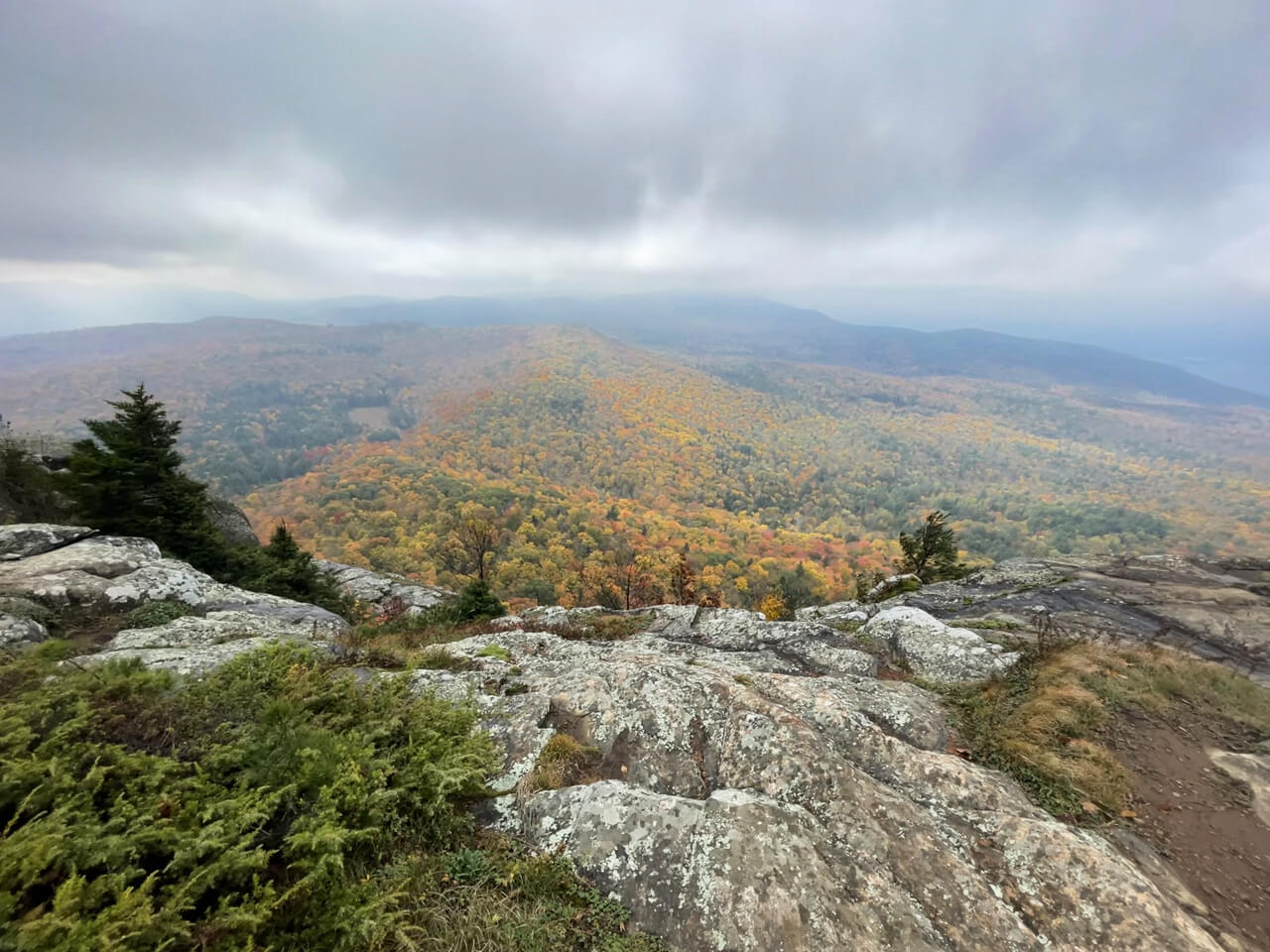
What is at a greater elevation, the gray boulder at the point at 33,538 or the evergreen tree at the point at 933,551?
the gray boulder at the point at 33,538

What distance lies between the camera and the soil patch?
5785mm

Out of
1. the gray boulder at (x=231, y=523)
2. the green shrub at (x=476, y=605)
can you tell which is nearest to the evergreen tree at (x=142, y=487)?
the green shrub at (x=476, y=605)

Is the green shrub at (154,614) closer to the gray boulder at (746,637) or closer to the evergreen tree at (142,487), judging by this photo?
the evergreen tree at (142,487)

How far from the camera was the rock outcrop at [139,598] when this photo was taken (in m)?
8.41

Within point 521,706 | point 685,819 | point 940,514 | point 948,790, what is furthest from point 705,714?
point 940,514

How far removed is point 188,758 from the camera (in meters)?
5.08

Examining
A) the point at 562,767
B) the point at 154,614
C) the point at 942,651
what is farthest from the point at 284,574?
the point at 942,651

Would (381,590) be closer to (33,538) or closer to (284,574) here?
(284,574)

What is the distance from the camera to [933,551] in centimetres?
3272

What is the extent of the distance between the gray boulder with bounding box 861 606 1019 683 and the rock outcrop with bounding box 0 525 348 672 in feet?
44.0

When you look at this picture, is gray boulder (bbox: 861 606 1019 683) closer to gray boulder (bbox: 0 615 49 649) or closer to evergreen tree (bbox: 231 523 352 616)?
gray boulder (bbox: 0 615 49 649)

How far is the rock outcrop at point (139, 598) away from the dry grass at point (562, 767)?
5.45m

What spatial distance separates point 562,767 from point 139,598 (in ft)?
37.7

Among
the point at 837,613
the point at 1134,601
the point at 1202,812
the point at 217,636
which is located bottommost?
the point at 837,613
